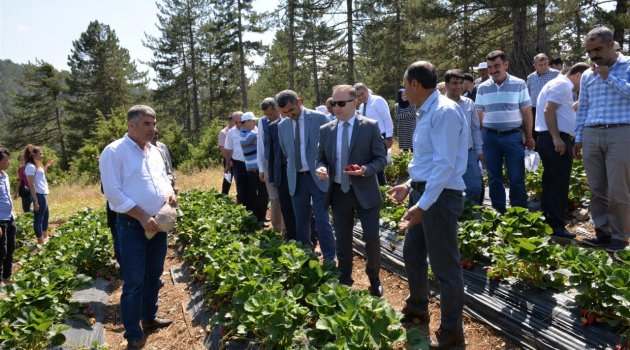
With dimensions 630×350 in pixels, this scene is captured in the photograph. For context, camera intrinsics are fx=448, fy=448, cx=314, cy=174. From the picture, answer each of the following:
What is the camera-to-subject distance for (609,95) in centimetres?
440

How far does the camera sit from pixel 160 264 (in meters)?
4.10

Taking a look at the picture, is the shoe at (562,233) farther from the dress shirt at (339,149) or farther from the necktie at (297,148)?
the necktie at (297,148)

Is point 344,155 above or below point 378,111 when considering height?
below

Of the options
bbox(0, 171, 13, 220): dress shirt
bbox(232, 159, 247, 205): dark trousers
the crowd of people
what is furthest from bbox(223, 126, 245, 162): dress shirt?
bbox(0, 171, 13, 220): dress shirt

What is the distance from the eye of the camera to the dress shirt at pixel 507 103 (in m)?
5.31

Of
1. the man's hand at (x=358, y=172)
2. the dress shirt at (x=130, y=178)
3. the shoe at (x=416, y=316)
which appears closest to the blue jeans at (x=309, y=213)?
the man's hand at (x=358, y=172)

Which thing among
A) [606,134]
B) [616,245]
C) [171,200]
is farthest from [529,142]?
[171,200]

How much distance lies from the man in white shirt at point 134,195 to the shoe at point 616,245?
4436 millimetres

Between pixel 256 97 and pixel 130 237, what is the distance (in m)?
34.8

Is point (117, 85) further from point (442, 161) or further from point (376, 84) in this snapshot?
point (442, 161)

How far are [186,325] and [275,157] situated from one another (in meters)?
2.23

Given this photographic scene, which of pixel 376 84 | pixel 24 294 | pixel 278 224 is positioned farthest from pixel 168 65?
pixel 24 294

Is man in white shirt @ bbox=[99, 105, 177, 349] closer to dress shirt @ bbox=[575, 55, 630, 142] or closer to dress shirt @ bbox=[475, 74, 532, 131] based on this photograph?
dress shirt @ bbox=[475, 74, 532, 131]

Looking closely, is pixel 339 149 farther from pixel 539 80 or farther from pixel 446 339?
pixel 539 80
